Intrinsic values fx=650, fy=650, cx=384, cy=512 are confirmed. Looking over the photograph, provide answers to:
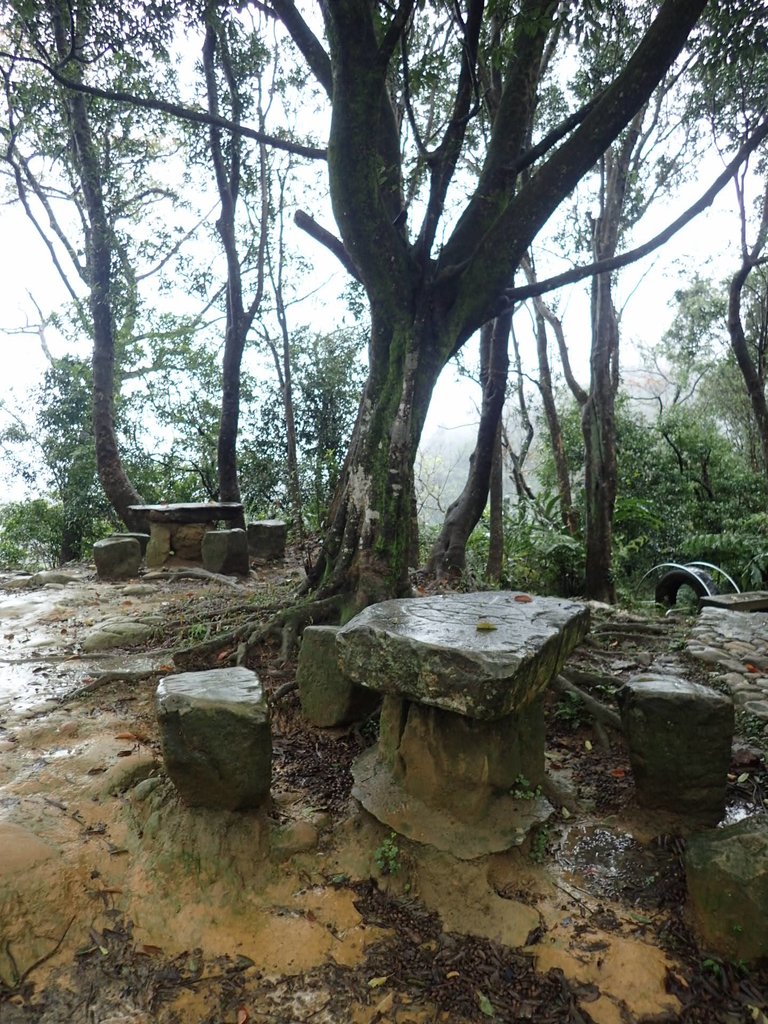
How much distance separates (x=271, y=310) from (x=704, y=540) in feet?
30.3

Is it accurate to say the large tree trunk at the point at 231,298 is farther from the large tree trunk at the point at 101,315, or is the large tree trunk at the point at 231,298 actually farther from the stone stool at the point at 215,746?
the stone stool at the point at 215,746

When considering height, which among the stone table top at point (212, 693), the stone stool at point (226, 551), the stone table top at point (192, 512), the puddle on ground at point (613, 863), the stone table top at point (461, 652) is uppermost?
the stone table top at point (192, 512)

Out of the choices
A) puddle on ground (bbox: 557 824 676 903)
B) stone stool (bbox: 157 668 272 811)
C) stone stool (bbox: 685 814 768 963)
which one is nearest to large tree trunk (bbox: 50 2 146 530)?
stone stool (bbox: 157 668 272 811)

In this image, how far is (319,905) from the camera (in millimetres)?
2791

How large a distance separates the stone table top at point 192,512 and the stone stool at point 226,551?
0.49 m

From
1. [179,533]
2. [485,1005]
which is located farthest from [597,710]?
[179,533]

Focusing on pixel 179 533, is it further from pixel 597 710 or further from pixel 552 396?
pixel 552 396

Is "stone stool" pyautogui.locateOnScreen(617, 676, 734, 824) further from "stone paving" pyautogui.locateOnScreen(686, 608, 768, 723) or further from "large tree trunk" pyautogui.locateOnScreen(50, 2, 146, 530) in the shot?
"large tree trunk" pyautogui.locateOnScreen(50, 2, 146, 530)

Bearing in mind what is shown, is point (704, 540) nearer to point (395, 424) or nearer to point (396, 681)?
point (395, 424)

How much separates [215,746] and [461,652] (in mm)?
1197

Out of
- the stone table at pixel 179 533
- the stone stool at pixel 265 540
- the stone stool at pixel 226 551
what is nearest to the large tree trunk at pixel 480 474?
the stone stool at pixel 226 551

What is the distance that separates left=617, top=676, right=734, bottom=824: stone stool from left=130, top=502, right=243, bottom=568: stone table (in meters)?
6.85

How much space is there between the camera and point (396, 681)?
2898mm

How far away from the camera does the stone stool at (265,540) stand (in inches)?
391
